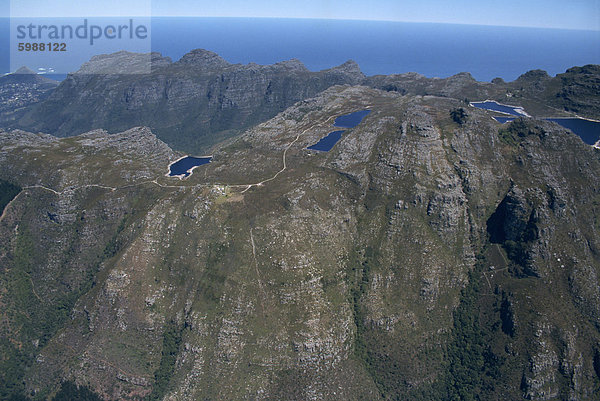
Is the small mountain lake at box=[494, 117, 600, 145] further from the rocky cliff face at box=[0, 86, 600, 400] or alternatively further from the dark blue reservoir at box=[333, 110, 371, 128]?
the dark blue reservoir at box=[333, 110, 371, 128]

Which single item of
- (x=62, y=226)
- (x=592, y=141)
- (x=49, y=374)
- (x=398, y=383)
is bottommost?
(x=49, y=374)

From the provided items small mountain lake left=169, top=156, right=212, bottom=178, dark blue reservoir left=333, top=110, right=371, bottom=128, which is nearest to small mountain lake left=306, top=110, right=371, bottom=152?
dark blue reservoir left=333, top=110, right=371, bottom=128

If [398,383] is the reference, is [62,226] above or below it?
above

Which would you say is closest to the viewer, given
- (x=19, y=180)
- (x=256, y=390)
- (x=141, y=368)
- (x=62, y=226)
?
(x=256, y=390)

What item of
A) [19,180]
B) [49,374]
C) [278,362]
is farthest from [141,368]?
[19,180]

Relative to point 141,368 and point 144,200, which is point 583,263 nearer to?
point 141,368

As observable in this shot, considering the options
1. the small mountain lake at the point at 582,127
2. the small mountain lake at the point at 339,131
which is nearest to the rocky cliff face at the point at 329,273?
the small mountain lake at the point at 339,131

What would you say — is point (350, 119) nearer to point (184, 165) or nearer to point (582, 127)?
point (184, 165)

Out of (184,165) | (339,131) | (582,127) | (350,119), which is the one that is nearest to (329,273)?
(339,131)
